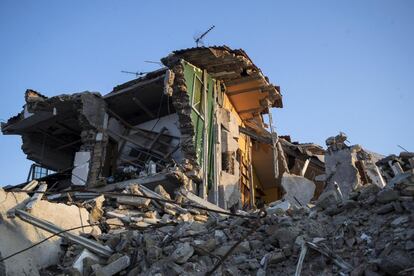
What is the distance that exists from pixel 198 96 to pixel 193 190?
3.13 m

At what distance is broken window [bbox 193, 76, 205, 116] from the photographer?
12.5m

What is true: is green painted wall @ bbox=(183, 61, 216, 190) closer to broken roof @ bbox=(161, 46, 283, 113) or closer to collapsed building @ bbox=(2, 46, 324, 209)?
collapsed building @ bbox=(2, 46, 324, 209)

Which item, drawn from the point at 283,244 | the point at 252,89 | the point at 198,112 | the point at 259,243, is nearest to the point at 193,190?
the point at 198,112

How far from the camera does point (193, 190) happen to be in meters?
11.3

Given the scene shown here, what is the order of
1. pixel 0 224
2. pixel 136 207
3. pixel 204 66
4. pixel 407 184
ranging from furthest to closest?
pixel 204 66 < pixel 136 207 < pixel 0 224 < pixel 407 184

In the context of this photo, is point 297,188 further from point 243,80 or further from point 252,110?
point 252,110

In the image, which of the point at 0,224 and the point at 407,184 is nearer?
the point at 407,184

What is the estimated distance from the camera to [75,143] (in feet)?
52.5

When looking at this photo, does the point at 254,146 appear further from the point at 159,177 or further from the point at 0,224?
the point at 0,224

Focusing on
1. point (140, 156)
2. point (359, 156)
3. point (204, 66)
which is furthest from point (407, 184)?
point (140, 156)

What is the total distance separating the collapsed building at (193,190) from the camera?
494 cm

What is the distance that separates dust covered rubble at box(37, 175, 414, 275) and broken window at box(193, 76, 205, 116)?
6383 mm

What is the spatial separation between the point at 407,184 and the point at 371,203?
507 millimetres

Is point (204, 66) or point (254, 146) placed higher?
point (204, 66)
